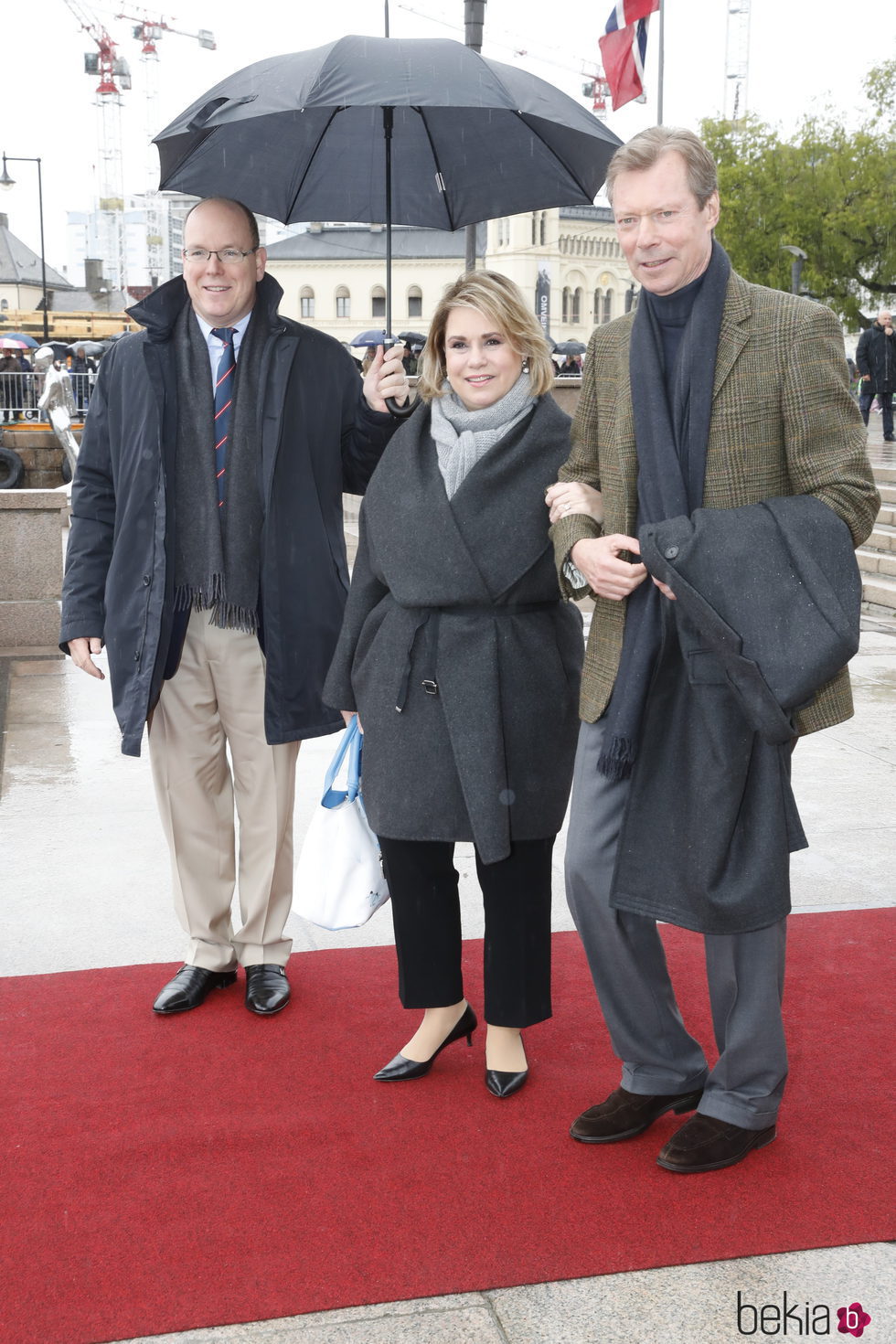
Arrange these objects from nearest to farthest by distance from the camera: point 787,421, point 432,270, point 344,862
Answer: point 787,421 < point 344,862 < point 432,270

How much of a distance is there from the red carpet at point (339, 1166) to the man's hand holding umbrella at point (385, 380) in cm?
173

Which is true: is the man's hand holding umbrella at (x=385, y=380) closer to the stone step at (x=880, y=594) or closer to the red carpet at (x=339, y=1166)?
the red carpet at (x=339, y=1166)

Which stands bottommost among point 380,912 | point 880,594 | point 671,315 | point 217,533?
point 380,912

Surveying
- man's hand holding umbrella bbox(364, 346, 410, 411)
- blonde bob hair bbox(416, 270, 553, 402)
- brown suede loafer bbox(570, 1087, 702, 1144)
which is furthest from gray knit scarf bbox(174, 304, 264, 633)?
brown suede loafer bbox(570, 1087, 702, 1144)

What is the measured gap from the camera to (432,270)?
113 m

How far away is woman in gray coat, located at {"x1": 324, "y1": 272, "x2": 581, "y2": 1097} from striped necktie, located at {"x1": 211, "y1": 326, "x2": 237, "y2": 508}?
0.53 m

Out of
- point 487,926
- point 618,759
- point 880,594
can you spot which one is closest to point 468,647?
point 618,759

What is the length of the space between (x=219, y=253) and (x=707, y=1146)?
2578 millimetres

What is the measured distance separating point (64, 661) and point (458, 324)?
252 inches

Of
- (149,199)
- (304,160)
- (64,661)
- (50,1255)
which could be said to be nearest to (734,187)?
(64,661)

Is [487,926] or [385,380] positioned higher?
[385,380]

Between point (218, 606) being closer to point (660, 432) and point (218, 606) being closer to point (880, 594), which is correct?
point (660, 432)

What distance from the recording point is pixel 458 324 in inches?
128

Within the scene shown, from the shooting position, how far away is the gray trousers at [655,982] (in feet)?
9.76
